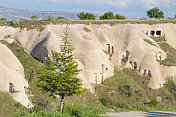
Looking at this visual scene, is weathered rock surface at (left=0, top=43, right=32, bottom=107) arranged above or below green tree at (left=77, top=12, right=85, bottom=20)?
below

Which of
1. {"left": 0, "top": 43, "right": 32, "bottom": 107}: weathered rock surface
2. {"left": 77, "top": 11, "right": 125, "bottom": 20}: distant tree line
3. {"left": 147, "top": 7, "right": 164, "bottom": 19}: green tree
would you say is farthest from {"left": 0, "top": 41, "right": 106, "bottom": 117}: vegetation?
{"left": 147, "top": 7, "right": 164, "bottom": 19}: green tree

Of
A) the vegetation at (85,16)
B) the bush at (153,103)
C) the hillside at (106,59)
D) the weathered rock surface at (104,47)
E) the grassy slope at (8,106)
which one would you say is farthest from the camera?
the vegetation at (85,16)

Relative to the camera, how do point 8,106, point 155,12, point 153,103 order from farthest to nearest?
point 155,12, point 153,103, point 8,106

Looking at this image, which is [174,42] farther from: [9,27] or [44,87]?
[44,87]

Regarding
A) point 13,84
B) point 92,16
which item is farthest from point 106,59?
point 92,16

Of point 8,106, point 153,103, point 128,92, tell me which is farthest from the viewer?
point 128,92

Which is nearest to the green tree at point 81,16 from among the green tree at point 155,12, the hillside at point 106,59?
the green tree at point 155,12

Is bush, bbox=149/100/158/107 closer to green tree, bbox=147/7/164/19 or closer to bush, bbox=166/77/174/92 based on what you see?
bush, bbox=166/77/174/92

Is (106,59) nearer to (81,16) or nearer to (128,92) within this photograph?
(128,92)

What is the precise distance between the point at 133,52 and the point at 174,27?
2007cm

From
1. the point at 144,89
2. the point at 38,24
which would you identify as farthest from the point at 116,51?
the point at 38,24

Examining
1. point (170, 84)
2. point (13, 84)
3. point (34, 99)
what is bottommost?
point (170, 84)

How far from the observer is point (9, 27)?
46.4 m

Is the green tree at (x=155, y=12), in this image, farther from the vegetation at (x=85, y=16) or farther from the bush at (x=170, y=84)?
the bush at (x=170, y=84)
